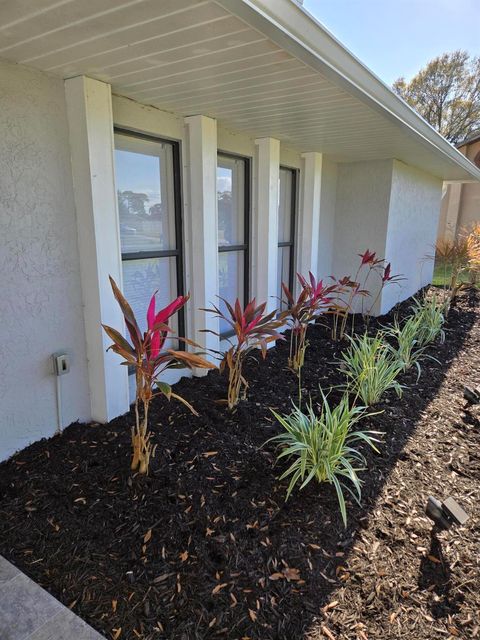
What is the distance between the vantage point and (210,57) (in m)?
2.20

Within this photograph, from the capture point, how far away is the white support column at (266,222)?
4.64 m

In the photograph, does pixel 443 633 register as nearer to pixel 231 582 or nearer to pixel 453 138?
pixel 231 582

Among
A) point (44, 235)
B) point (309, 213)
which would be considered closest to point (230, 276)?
point (309, 213)

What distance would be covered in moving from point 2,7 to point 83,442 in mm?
2383

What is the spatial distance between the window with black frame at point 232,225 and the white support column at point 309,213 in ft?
3.95

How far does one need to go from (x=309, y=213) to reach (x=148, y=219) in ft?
9.32

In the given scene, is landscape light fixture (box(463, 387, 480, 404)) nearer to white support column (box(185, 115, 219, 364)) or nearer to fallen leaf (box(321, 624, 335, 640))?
white support column (box(185, 115, 219, 364))

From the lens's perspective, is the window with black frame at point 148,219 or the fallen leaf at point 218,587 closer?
the fallen leaf at point 218,587

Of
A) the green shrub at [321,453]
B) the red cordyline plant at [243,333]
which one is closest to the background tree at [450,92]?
the red cordyline plant at [243,333]

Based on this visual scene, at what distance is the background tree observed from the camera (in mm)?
20812

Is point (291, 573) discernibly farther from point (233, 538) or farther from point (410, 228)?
point (410, 228)

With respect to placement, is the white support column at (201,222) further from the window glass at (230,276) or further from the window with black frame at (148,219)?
the window glass at (230,276)

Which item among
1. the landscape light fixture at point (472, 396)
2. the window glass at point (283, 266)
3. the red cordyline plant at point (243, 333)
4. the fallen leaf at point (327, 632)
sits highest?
the window glass at point (283, 266)

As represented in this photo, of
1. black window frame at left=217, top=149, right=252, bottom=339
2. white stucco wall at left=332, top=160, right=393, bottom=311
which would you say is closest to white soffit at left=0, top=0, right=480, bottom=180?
black window frame at left=217, top=149, right=252, bottom=339
